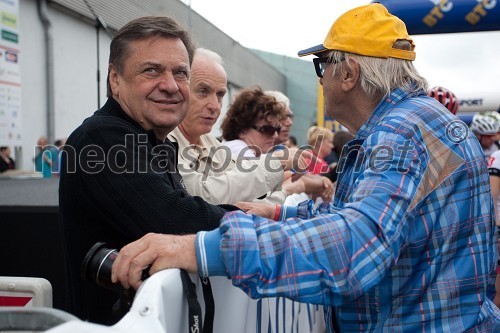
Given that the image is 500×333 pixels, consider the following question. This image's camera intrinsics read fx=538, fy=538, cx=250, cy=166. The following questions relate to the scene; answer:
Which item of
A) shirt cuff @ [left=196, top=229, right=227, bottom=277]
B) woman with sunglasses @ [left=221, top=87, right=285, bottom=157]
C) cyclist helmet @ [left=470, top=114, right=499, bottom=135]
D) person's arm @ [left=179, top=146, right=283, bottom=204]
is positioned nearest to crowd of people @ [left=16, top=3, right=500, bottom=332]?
shirt cuff @ [left=196, top=229, right=227, bottom=277]

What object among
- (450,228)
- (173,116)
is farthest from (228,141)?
(450,228)

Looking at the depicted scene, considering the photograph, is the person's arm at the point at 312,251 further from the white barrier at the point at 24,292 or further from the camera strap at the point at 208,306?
the white barrier at the point at 24,292

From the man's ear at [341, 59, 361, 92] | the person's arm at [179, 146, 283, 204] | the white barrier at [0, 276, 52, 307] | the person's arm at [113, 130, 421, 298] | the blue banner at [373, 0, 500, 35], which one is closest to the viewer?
the person's arm at [113, 130, 421, 298]

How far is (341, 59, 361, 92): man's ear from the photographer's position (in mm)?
1690

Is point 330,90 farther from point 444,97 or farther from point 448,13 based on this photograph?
point 448,13

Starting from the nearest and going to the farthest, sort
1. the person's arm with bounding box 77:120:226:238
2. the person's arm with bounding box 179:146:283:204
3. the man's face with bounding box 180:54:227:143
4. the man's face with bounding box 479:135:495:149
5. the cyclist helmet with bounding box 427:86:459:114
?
1. the person's arm with bounding box 77:120:226:238
2. the person's arm with bounding box 179:146:283:204
3. the man's face with bounding box 180:54:227:143
4. the cyclist helmet with bounding box 427:86:459:114
5. the man's face with bounding box 479:135:495:149

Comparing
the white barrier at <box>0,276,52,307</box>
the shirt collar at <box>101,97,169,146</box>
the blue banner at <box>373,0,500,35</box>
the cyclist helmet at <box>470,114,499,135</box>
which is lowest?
the white barrier at <box>0,276,52,307</box>

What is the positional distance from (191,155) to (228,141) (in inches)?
42.7

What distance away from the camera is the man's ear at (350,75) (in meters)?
1.69

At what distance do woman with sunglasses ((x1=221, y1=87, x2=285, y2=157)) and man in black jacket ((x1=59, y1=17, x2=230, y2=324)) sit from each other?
1725mm

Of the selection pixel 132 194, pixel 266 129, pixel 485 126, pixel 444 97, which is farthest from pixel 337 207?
pixel 485 126

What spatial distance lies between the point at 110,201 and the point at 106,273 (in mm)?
369

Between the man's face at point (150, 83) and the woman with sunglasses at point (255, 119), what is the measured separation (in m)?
1.67

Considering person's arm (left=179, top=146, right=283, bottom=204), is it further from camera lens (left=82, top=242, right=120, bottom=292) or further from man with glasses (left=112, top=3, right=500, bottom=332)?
camera lens (left=82, top=242, right=120, bottom=292)
